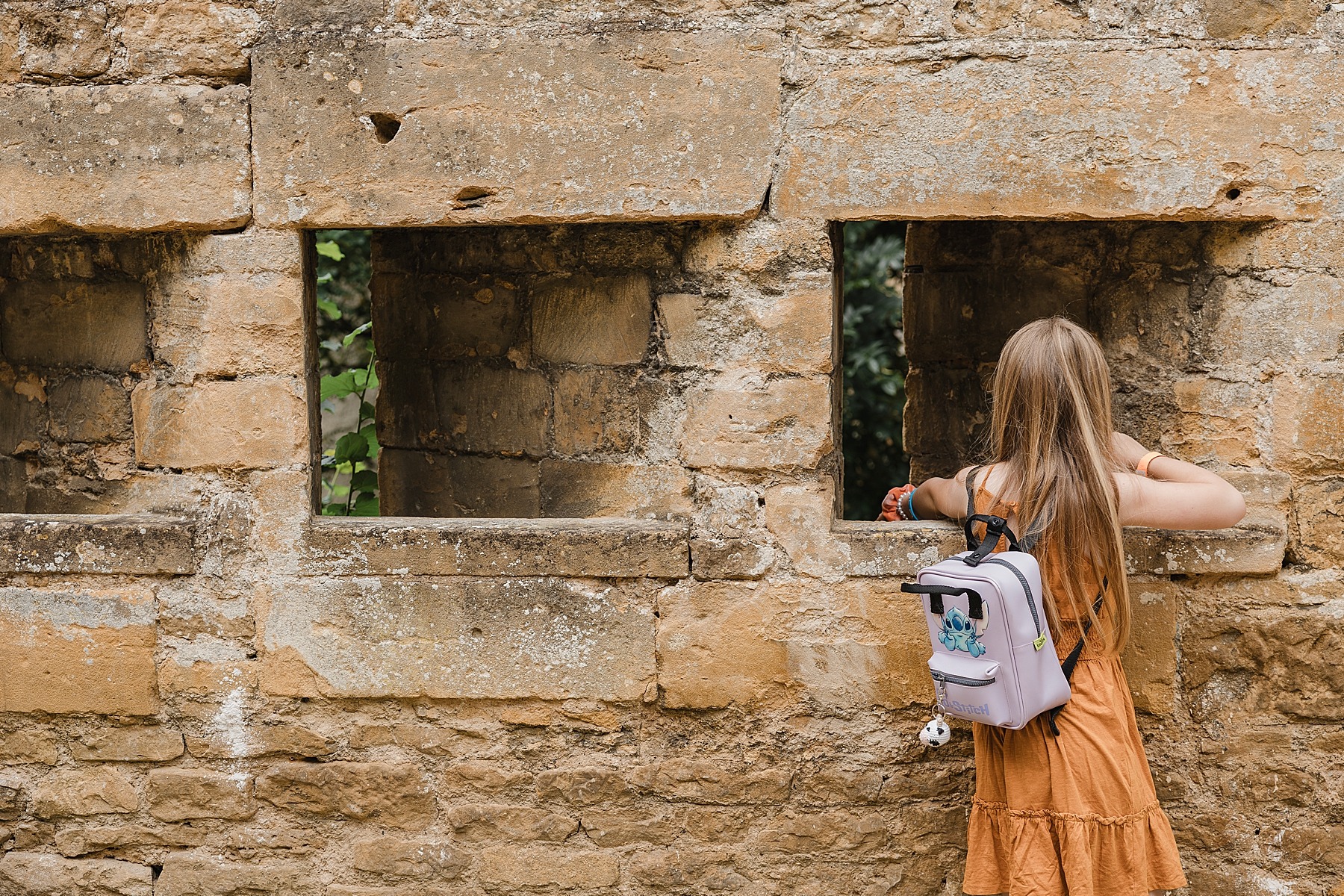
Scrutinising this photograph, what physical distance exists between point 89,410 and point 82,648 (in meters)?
0.70

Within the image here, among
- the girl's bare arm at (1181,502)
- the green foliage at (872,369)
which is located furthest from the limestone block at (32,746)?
the green foliage at (872,369)

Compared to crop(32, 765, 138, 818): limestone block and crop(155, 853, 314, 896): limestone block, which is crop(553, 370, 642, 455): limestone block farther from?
crop(32, 765, 138, 818): limestone block

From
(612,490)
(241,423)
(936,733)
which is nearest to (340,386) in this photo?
(241,423)

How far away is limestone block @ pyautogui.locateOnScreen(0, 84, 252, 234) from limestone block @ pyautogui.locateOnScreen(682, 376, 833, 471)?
1.23 metres

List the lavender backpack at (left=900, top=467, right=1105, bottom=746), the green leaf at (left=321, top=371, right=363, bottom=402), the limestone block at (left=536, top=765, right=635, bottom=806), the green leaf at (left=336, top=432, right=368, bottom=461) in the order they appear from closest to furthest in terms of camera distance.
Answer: the lavender backpack at (left=900, top=467, right=1105, bottom=746), the limestone block at (left=536, top=765, right=635, bottom=806), the green leaf at (left=336, top=432, right=368, bottom=461), the green leaf at (left=321, top=371, right=363, bottom=402)

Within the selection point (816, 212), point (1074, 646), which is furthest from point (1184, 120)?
point (1074, 646)

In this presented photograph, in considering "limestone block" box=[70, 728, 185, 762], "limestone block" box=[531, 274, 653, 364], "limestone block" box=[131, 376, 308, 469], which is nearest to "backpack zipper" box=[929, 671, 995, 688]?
"limestone block" box=[531, 274, 653, 364]

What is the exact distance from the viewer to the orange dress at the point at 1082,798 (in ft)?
7.64

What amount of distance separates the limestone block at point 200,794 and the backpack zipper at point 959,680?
1.71 metres

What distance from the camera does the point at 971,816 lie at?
251 centimetres

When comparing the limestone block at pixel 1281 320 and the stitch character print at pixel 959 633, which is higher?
the limestone block at pixel 1281 320

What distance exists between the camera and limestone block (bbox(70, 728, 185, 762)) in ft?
9.49

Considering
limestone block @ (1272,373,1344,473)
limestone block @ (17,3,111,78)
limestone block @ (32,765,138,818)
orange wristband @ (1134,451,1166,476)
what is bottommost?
Result: limestone block @ (32,765,138,818)

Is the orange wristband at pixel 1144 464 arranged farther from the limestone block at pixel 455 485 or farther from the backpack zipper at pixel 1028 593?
the limestone block at pixel 455 485
